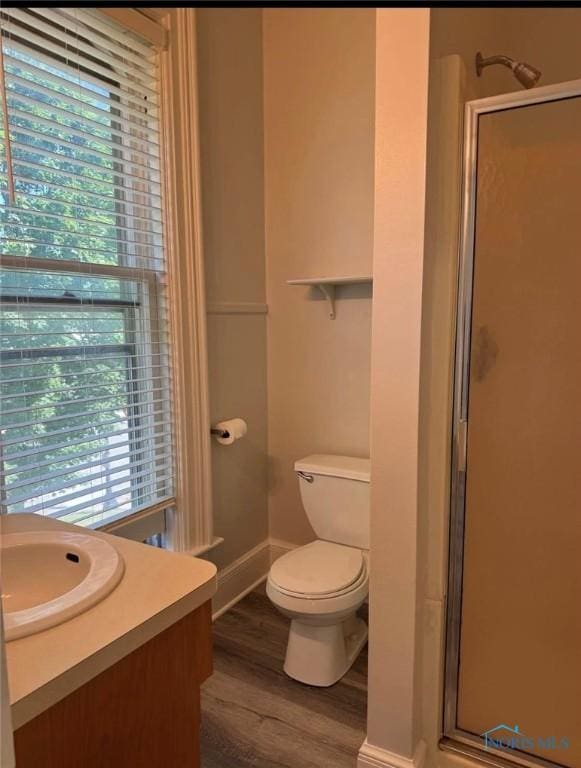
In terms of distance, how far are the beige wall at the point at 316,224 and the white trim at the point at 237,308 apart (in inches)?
3.1

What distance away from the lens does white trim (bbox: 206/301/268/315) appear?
2200 millimetres

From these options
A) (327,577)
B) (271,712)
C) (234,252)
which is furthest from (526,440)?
(234,252)

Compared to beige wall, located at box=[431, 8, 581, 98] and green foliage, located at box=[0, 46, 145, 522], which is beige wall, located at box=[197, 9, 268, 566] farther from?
beige wall, located at box=[431, 8, 581, 98]

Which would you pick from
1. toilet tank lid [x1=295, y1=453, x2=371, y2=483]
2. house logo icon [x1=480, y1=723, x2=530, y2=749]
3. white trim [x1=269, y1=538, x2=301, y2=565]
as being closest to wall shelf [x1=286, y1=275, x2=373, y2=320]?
toilet tank lid [x1=295, y1=453, x2=371, y2=483]

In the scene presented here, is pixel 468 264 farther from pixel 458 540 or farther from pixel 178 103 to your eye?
pixel 178 103

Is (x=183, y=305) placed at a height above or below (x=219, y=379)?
above

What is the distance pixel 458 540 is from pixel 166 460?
1114 millimetres

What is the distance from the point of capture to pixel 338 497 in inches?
84.5

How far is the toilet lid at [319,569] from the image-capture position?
181 cm

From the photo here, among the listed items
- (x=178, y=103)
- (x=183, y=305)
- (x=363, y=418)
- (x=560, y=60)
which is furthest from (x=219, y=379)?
(x=560, y=60)

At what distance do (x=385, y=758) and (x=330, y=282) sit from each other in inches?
67.7

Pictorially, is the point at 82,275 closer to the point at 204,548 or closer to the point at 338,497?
the point at 204,548

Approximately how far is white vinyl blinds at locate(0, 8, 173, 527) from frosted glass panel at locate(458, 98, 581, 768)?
1141mm

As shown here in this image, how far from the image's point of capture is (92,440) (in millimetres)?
1655
